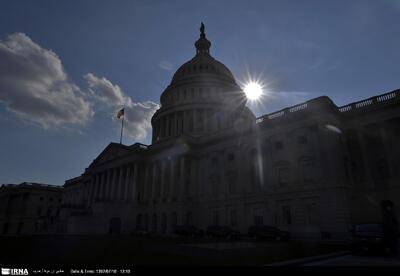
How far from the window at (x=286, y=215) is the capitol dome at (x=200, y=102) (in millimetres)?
31029

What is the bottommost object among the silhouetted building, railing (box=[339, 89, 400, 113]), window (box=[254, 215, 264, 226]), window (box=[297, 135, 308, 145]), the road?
the road

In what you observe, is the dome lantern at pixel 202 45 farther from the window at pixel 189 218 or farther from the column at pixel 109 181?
the window at pixel 189 218

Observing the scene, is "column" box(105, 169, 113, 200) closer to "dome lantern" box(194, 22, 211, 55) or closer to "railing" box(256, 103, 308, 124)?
"railing" box(256, 103, 308, 124)

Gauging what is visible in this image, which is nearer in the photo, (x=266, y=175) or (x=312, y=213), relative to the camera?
(x=312, y=213)

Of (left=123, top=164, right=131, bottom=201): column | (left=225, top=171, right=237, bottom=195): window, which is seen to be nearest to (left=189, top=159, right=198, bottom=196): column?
Answer: (left=225, top=171, right=237, bottom=195): window

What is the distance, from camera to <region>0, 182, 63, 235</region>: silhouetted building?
92312 millimetres

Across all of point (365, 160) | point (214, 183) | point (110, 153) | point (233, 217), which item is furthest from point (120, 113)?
point (365, 160)

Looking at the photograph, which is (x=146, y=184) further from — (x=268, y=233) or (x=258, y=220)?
(x=268, y=233)

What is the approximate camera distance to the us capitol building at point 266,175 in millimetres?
33625

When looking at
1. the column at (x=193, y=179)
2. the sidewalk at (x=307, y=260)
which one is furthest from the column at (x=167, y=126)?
the sidewalk at (x=307, y=260)

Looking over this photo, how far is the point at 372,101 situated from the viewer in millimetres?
35281

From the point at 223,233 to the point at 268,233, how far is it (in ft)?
19.9

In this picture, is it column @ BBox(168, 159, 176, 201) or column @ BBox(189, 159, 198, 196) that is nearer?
column @ BBox(189, 159, 198, 196)

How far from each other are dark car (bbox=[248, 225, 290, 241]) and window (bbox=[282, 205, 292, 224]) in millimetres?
6360
